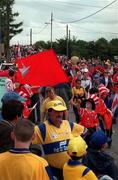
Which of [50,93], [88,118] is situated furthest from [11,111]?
[88,118]

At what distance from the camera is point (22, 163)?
4137 millimetres

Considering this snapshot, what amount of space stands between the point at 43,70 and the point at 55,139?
7.53 feet

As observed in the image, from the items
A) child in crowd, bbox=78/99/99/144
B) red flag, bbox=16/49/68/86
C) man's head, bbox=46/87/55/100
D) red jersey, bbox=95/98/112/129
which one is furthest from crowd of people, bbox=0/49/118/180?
red jersey, bbox=95/98/112/129

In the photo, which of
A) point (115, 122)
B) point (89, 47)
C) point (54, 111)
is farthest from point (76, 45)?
point (54, 111)

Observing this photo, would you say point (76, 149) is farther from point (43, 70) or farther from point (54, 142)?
point (43, 70)

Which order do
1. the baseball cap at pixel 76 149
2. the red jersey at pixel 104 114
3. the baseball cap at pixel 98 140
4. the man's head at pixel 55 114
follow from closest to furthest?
the baseball cap at pixel 76 149, the baseball cap at pixel 98 140, the man's head at pixel 55 114, the red jersey at pixel 104 114

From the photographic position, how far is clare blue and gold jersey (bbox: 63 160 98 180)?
16.1 ft

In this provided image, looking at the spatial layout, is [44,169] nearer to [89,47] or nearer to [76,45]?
[89,47]

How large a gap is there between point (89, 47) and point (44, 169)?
3779 inches

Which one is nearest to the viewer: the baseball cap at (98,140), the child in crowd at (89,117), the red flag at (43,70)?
the baseball cap at (98,140)

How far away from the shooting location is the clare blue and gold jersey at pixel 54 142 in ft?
19.0

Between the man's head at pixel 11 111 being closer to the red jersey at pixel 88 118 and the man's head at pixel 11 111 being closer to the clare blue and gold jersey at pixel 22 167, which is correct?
the clare blue and gold jersey at pixel 22 167

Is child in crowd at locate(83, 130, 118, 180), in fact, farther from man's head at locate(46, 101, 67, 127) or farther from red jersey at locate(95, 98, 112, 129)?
red jersey at locate(95, 98, 112, 129)

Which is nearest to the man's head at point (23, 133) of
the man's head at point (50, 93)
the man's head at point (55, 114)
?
the man's head at point (55, 114)
